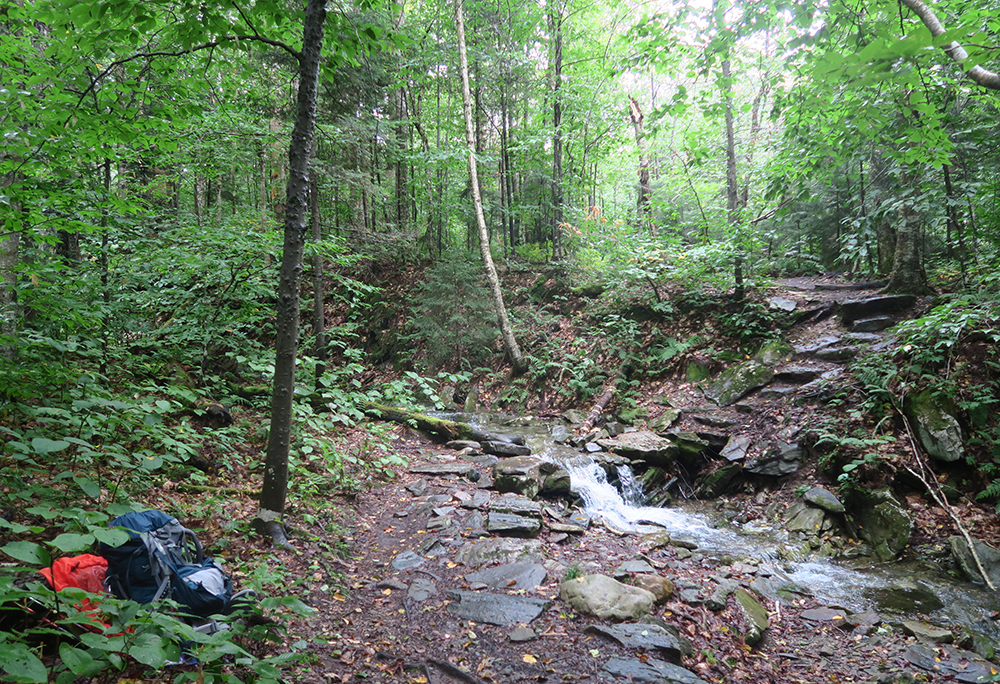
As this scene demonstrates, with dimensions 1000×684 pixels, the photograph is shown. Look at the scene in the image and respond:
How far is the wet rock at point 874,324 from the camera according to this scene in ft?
28.2

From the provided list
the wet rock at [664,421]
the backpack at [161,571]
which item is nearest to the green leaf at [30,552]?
the backpack at [161,571]

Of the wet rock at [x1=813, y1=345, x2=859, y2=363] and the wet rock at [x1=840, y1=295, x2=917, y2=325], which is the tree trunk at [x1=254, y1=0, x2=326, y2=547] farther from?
the wet rock at [x1=840, y1=295, x2=917, y2=325]

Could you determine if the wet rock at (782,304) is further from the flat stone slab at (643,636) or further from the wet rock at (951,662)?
the flat stone slab at (643,636)

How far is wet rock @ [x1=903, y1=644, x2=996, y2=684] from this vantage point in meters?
A: 3.69

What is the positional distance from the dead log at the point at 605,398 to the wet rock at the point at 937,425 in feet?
17.0

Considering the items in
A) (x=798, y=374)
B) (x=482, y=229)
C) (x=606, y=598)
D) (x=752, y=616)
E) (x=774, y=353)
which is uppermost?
(x=482, y=229)

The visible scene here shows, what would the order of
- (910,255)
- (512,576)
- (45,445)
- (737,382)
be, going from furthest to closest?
(737,382) < (910,255) < (512,576) < (45,445)

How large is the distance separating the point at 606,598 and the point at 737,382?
639 cm

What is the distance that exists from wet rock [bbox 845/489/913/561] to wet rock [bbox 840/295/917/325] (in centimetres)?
442

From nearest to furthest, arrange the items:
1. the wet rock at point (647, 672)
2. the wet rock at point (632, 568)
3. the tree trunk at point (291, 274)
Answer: the wet rock at point (647, 672)
the tree trunk at point (291, 274)
the wet rock at point (632, 568)

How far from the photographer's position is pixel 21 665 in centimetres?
143

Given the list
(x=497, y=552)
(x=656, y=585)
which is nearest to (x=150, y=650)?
(x=497, y=552)

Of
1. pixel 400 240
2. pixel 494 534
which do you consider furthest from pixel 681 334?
pixel 400 240

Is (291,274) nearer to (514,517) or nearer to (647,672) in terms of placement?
(514,517)
